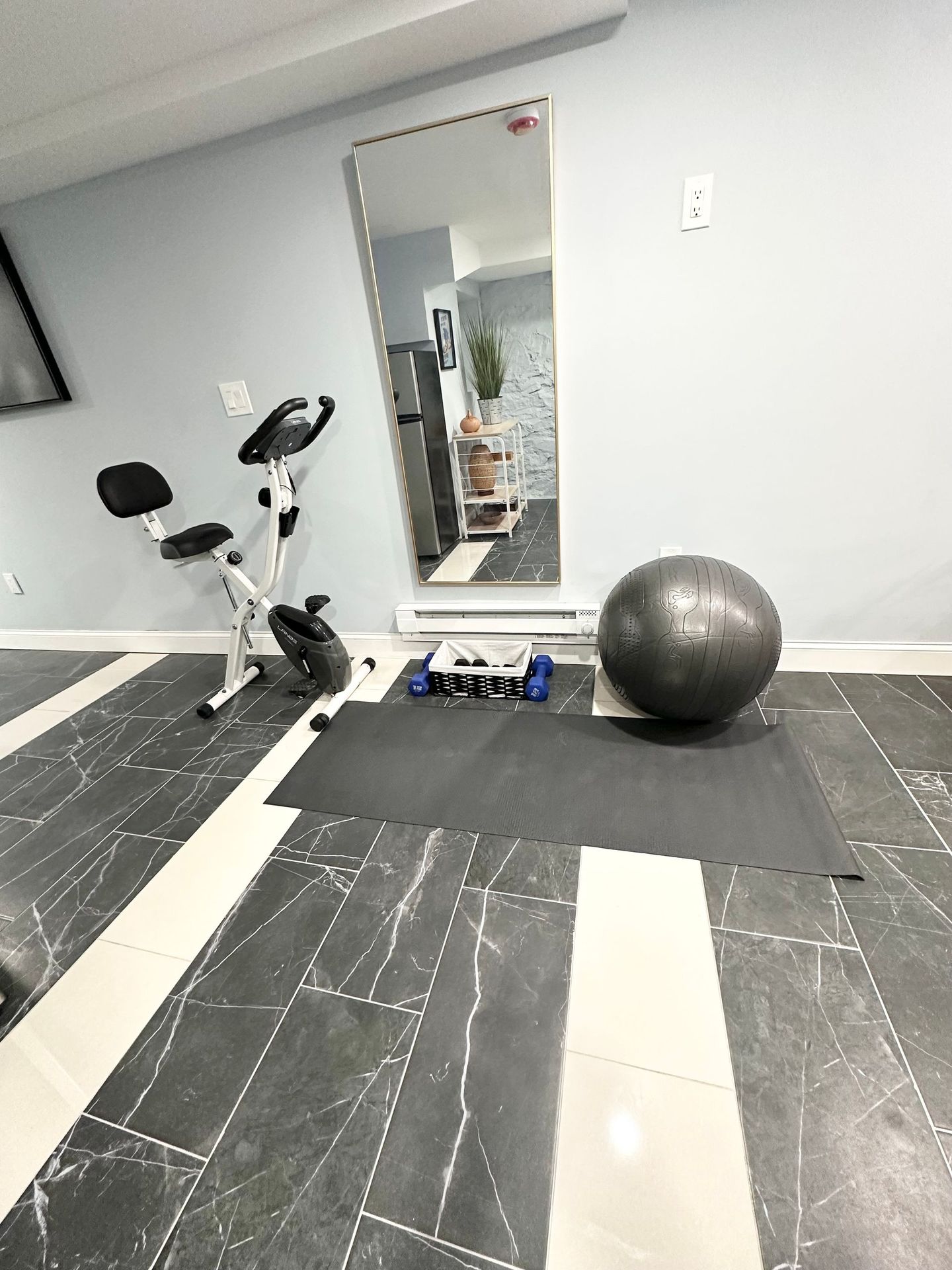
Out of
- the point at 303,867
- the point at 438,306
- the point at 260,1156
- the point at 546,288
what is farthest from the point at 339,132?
the point at 260,1156

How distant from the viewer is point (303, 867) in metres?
1.55

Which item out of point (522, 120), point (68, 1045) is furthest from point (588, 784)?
point (522, 120)

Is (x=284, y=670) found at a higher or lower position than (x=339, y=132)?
lower

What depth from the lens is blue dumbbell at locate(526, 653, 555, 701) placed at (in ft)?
7.05

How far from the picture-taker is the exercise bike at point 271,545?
1.97 m

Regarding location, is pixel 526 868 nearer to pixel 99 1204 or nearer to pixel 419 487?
pixel 99 1204

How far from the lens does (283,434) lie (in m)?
1.88

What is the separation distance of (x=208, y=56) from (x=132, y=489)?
139cm

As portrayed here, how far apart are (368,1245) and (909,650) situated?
2480mm

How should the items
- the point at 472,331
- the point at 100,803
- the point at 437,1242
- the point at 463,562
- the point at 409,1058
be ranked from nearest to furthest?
the point at 437,1242 < the point at 409,1058 < the point at 100,803 < the point at 472,331 < the point at 463,562

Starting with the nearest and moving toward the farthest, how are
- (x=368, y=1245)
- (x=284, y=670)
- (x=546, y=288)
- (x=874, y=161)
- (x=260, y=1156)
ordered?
(x=368, y=1245)
(x=260, y=1156)
(x=874, y=161)
(x=546, y=288)
(x=284, y=670)

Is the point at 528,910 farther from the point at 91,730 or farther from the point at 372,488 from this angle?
the point at 91,730

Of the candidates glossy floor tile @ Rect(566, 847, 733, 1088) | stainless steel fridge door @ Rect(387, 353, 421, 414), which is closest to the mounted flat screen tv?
stainless steel fridge door @ Rect(387, 353, 421, 414)

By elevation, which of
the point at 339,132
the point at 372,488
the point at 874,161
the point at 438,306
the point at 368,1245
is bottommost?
the point at 368,1245
